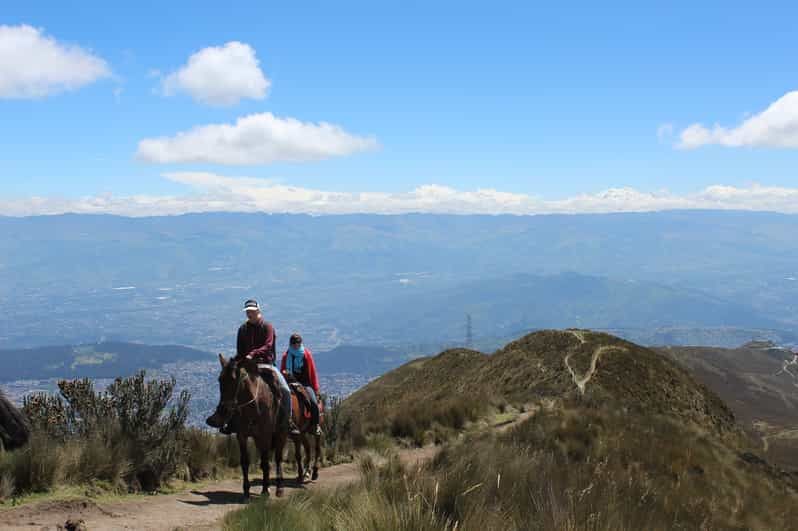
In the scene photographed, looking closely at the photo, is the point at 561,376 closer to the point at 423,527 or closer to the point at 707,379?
the point at 423,527

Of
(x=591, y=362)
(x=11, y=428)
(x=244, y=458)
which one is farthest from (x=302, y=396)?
(x=591, y=362)

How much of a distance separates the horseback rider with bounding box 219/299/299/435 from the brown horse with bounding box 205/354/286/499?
0.54 feet

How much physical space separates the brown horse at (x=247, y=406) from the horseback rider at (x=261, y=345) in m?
0.17

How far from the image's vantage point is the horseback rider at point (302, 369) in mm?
12750

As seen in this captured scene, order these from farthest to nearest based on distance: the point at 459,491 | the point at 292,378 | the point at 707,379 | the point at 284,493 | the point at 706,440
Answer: the point at 707,379 < the point at 706,440 < the point at 292,378 < the point at 284,493 < the point at 459,491

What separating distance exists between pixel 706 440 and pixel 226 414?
59.1 feet

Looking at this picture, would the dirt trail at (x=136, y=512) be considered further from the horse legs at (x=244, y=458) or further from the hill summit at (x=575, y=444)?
the hill summit at (x=575, y=444)

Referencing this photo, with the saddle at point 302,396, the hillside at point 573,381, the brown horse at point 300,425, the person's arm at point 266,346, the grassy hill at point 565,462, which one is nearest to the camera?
the grassy hill at point 565,462

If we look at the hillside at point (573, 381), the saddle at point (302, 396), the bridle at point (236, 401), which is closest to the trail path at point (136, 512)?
the bridle at point (236, 401)

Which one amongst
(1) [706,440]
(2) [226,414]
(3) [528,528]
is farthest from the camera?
(1) [706,440]

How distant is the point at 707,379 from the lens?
86.8m

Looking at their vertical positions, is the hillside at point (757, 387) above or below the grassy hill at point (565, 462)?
below

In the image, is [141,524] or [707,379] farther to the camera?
[707,379]

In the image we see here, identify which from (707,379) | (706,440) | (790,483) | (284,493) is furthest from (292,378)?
(707,379)
